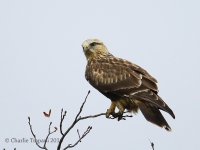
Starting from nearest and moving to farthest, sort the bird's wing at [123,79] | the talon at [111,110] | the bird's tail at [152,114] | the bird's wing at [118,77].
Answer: the bird's tail at [152,114] → the bird's wing at [123,79] → the bird's wing at [118,77] → the talon at [111,110]

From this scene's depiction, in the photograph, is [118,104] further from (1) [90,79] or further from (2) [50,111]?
(2) [50,111]

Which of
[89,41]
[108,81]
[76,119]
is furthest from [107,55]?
[76,119]

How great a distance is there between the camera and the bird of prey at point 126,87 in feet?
21.9

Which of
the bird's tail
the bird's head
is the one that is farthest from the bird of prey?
the bird's head

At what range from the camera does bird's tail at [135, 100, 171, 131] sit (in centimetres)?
647

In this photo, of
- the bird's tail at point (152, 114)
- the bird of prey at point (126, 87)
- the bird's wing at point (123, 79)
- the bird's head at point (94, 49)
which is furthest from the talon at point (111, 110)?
the bird's head at point (94, 49)

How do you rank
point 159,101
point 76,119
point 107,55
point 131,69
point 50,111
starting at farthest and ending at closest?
point 107,55 < point 131,69 < point 159,101 < point 50,111 < point 76,119

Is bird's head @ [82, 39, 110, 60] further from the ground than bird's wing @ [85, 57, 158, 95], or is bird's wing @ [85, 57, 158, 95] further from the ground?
bird's head @ [82, 39, 110, 60]

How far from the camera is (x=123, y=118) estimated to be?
23.8 feet

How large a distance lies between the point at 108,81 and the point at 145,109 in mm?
1328

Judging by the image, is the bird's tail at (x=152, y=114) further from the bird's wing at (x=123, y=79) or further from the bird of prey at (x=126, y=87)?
the bird's wing at (x=123, y=79)

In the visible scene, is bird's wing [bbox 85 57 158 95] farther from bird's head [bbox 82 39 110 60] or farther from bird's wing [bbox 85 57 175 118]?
bird's head [bbox 82 39 110 60]

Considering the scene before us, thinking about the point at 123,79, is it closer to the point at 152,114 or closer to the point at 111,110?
the point at 111,110

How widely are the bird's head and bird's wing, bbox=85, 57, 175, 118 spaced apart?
34 centimetres
